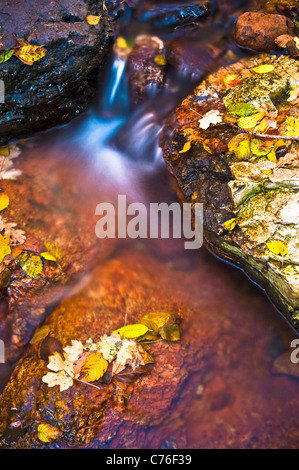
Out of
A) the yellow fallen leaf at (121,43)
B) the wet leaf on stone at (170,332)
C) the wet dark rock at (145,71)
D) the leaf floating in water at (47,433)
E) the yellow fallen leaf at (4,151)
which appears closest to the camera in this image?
the leaf floating in water at (47,433)

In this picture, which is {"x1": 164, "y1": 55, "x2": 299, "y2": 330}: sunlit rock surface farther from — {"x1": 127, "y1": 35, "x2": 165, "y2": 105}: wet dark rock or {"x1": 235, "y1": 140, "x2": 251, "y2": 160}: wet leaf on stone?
{"x1": 127, "y1": 35, "x2": 165, "y2": 105}: wet dark rock

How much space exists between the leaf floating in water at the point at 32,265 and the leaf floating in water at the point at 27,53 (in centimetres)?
226

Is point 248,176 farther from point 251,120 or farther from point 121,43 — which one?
point 121,43

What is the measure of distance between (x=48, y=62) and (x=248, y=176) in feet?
8.89

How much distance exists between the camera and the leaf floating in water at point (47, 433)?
8.46 feet

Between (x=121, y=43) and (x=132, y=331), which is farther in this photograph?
(x=121, y=43)

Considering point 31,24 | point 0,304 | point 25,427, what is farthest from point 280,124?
point 25,427

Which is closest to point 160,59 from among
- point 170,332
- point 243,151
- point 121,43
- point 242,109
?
point 121,43

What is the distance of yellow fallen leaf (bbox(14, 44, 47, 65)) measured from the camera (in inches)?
149

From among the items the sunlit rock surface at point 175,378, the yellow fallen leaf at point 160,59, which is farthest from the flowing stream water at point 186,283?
the yellow fallen leaf at point 160,59

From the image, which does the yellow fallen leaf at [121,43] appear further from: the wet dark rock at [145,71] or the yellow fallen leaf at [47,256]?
the yellow fallen leaf at [47,256]

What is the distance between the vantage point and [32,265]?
11.0ft

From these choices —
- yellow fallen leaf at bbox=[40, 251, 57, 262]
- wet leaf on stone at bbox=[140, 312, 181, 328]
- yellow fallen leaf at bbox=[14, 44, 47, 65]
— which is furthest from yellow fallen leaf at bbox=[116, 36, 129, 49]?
wet leaf on stone at bbox=[140, 312, 181, 328]
